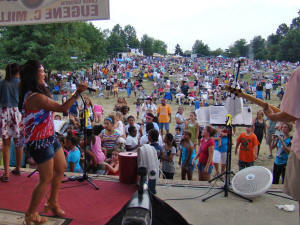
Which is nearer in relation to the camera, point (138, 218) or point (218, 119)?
point (138, 218)

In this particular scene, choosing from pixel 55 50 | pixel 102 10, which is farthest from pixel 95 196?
pixel 55 50

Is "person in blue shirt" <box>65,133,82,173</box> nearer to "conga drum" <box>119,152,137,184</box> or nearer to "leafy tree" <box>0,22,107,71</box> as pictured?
"conga drum" <box>119,152,137,184</box>

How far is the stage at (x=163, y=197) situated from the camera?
11.6ft

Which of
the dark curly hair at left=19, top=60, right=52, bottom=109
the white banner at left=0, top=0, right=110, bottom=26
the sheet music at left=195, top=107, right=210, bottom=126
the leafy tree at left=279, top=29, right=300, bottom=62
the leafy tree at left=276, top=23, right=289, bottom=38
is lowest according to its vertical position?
the sheet music at left=195, top=107, right=210, bottom=126

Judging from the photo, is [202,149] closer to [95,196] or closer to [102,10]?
[95,196]

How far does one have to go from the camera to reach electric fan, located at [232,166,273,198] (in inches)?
161

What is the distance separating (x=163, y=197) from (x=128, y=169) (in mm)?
677

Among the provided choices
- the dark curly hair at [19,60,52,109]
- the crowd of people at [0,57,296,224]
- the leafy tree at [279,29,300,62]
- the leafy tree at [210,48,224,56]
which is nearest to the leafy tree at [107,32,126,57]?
the leafy tree at [279,29,300,62]

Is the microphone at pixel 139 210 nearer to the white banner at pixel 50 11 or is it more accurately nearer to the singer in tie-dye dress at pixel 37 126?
the singer in tie-dye dress at pixel 37 126

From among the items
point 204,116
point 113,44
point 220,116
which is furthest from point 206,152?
point 113,44

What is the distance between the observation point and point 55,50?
80.9 ft

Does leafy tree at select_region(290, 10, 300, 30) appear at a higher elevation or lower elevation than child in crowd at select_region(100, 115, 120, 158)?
higher

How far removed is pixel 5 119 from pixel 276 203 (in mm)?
3998

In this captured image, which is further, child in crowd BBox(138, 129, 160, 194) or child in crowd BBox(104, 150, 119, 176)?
child in crowd BBox(104, 150, 119, 176)
